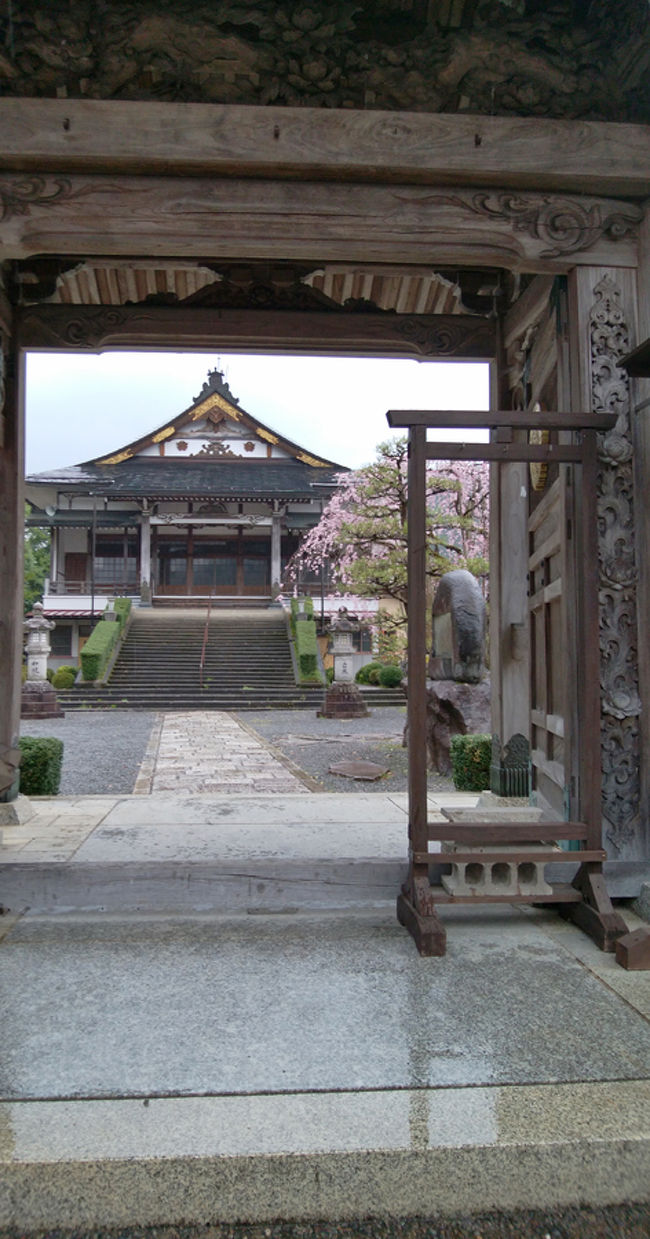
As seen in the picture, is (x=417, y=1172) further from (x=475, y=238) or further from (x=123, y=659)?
(x=123, y=659)

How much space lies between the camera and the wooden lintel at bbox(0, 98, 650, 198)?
3646 mm

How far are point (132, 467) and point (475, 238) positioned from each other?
109 feet

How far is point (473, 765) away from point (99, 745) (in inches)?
327

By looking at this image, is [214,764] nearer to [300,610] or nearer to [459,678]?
[459,678]

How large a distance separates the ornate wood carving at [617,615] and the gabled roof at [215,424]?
3292 centimetres

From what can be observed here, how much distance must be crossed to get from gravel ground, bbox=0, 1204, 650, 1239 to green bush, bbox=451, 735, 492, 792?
5.71m

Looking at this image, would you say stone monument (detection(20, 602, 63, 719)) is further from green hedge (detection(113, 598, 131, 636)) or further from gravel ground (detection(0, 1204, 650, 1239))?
gravel ground (detection(0, 1204, 650, 1239))

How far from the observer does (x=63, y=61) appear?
363 cm

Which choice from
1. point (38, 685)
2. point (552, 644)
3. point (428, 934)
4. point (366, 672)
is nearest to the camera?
point (428, 934)

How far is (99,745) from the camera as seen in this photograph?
14.0 m

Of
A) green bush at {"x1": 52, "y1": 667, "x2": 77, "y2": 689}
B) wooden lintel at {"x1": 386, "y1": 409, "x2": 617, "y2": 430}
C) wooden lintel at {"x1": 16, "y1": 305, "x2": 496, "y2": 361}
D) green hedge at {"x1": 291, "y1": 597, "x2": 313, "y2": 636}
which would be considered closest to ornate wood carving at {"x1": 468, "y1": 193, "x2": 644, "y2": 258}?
A: wooden lintel at {"x1": 386, "y1": 409, "x2": 617, "y2": 430}

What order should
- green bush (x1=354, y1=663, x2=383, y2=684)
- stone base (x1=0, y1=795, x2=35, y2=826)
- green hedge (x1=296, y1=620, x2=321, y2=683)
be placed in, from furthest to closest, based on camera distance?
green bush (x1=354, y1=663, x2=383, y2=684), green hedge (x1=296, y1=620, x2=321, y2=683), stone base (x1=0, y1=795, x2=35, y2=826)

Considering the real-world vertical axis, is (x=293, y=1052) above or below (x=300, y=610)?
below

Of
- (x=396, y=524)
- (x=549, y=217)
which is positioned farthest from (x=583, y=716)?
(x=396, y=524)
